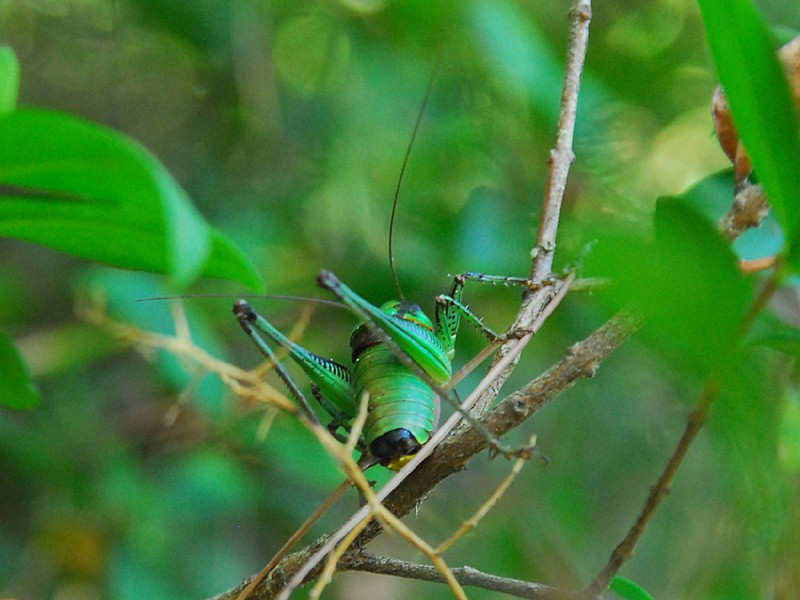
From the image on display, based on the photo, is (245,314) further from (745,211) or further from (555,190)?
(745,211)

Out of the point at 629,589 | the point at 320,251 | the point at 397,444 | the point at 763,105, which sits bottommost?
the point at 629,589

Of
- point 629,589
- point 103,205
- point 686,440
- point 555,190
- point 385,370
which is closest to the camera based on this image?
point 686,440

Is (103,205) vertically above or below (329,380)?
above

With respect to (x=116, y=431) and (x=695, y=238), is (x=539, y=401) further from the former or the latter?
(x=116, y=431)

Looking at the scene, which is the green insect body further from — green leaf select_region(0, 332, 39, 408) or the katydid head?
green leaf select_region(0, 332, 39, 408)

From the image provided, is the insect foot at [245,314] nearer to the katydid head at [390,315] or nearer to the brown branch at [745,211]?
the katydid head at [390,315]

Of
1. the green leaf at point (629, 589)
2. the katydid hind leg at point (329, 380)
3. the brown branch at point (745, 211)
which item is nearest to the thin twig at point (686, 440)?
the green leaf at point (629, 589)

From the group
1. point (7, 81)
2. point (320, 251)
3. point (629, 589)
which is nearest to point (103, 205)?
point (7, 81)
